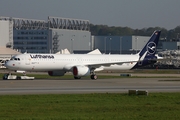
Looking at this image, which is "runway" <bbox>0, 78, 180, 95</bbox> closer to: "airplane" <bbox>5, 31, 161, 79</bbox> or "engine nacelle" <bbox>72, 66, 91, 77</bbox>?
"airplane" <bbox>5, 31, 161, 79</bbox>

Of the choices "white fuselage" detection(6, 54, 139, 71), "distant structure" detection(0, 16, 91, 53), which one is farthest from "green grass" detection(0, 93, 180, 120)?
"distant structure" detection(0, 16, 91, 53)

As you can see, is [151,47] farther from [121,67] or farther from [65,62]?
[65,62]

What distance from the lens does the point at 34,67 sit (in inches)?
2488

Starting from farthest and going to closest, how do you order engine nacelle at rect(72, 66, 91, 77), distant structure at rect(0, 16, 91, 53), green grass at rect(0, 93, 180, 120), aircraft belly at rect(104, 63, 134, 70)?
distant structure at rect(0, 16, 91, 53), aircraft belly at rect(104, 63, 134, 70), engine nacelle at rect(72, 66, 91, 77), green grass at rect(0, 93, 180, 120)

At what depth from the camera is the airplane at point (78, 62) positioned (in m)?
62.9

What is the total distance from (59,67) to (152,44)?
1715 cm

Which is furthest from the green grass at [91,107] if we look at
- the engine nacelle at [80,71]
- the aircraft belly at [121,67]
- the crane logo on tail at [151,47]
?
the crane logo on tail at [151,47]

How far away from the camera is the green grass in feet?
77.7

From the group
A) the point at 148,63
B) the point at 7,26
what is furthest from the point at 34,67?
the point at 7,26

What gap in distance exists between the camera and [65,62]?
216ft

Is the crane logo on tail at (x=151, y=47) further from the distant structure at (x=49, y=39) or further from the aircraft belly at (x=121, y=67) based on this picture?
the distant structure at (x=49, y=39)

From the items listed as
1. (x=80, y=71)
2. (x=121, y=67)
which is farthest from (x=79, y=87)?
(x=121, y=67)

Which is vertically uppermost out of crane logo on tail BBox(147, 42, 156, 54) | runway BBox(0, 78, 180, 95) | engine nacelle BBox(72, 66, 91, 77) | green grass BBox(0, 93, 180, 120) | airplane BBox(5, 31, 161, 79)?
crane logo on tail BBox(147, 42, 156, 54)

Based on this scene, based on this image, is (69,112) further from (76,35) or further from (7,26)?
(76,35)
